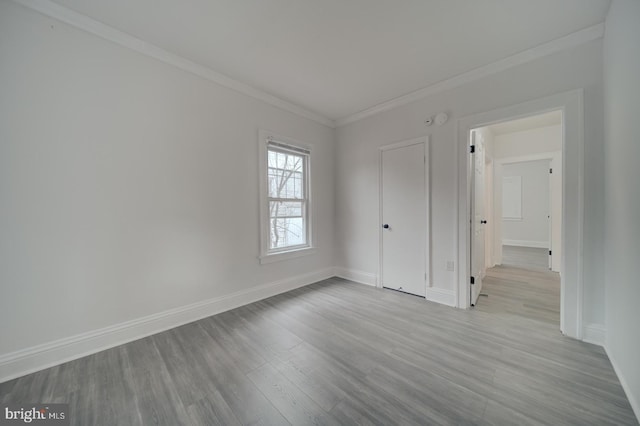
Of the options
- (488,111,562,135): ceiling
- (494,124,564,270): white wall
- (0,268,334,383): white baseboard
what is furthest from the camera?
(494,124,564,270): white wall

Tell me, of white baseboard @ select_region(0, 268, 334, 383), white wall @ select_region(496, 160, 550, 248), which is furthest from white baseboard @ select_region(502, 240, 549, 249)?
white baseboard @ select_region(0, 268, 334, 383)

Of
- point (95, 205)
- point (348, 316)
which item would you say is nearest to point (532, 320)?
point (348, 316)

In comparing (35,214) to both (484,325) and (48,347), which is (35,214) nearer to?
(48,347)

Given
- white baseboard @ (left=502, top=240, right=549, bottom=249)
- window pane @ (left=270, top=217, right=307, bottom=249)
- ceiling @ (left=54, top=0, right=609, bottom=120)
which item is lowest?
white baseboard @ (left=502, top=240, right=549, bottom=249)

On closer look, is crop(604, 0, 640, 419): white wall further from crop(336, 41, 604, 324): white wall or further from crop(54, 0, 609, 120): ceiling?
crop(54, 0, 609, 120): ceiling

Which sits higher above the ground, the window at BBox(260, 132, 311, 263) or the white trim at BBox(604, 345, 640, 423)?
the window at BBox(260, 132, 311, 263)

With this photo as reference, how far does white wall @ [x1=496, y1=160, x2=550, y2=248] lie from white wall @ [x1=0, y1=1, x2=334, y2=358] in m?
7.94

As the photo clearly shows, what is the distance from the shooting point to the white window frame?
3043 millimetres

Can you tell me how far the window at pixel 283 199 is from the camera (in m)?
3.10

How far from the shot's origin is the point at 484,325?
2.34 m

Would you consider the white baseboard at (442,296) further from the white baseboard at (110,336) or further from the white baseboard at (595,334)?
the white baseboard at (110,336)

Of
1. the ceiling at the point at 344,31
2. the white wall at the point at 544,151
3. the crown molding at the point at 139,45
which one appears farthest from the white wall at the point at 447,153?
the white wall at the point at 544,151

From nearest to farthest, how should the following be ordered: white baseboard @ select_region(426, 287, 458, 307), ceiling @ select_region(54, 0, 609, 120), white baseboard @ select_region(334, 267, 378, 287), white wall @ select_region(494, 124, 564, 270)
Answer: ceiling @ select_region(54, 0, 609, 120), white baseboard @ select_region(426, 287, 458, 307), white baseboard @ select_region(334, 267, 378, 287), white wall @ select_region(494, 124, 564, 270)

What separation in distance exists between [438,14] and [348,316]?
2.93 meters
